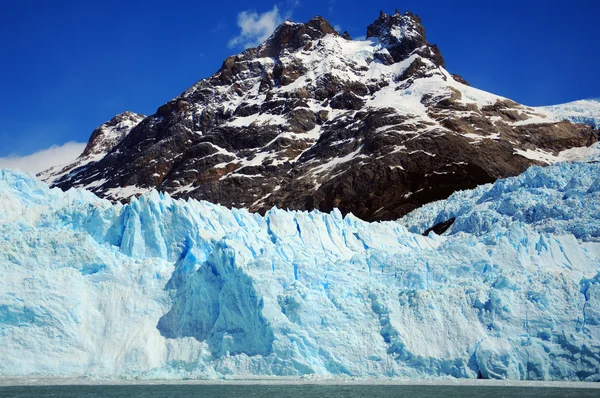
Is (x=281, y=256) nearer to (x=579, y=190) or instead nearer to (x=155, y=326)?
(x=155, y=326)

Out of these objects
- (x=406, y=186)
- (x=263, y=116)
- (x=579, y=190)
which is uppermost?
(x=263, y=116)

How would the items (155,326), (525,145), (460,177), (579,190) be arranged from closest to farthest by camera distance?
1. (155,326)
2. (579,190)
3. (460,177)
4. (525,145)

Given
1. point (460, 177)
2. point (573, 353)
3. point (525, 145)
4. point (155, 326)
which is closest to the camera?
point (573, 353)

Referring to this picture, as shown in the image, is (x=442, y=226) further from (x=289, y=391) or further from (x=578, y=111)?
(x=578, y=111)

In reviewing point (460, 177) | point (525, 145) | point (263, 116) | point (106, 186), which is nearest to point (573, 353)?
point (460, 177)

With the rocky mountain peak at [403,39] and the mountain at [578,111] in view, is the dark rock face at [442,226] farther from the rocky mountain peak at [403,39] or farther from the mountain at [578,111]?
the rocky mountain peak at [403,39]

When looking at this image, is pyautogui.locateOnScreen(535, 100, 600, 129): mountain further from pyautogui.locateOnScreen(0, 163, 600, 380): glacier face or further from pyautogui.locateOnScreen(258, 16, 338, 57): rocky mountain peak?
pyautogui.locateOnScreen(0, 163, 600, 380): glacier face

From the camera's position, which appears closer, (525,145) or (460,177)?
(460,177)

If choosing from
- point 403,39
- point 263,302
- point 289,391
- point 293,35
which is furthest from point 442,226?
point 293,35

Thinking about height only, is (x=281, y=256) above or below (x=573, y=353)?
above
